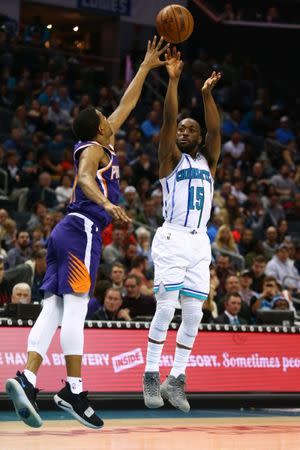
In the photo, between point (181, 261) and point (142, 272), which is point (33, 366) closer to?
point (181, 261)

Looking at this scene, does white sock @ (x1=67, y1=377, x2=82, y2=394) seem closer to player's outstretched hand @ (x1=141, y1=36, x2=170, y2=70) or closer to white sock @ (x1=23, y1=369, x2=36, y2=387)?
white sock @ (x1=23, y1=369, x2=36, y2=387)

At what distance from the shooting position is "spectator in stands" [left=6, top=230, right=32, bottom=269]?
49.4ft

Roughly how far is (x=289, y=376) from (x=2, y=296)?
3720 mm

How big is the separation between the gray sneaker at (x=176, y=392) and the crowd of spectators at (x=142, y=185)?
4.17 metres

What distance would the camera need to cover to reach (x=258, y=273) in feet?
55.1

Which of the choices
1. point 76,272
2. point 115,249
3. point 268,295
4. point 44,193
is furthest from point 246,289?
point 76,272

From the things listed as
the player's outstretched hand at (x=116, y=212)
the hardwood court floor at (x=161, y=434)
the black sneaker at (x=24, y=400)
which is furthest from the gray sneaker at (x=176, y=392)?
the player's outstretched hand at (x=116, y=212)

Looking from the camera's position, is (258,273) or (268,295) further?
(258,273)

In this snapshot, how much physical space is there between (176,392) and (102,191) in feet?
6.35

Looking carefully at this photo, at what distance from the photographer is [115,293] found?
523 inches

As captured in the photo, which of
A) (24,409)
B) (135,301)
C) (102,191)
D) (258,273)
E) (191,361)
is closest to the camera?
(24,409)

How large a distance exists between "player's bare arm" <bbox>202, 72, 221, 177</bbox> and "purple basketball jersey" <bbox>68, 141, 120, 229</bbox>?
1.31m

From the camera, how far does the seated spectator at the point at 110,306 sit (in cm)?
1329

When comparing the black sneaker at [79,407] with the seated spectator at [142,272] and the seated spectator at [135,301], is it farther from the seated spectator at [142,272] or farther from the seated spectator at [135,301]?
the seated spectator at [142,272]
